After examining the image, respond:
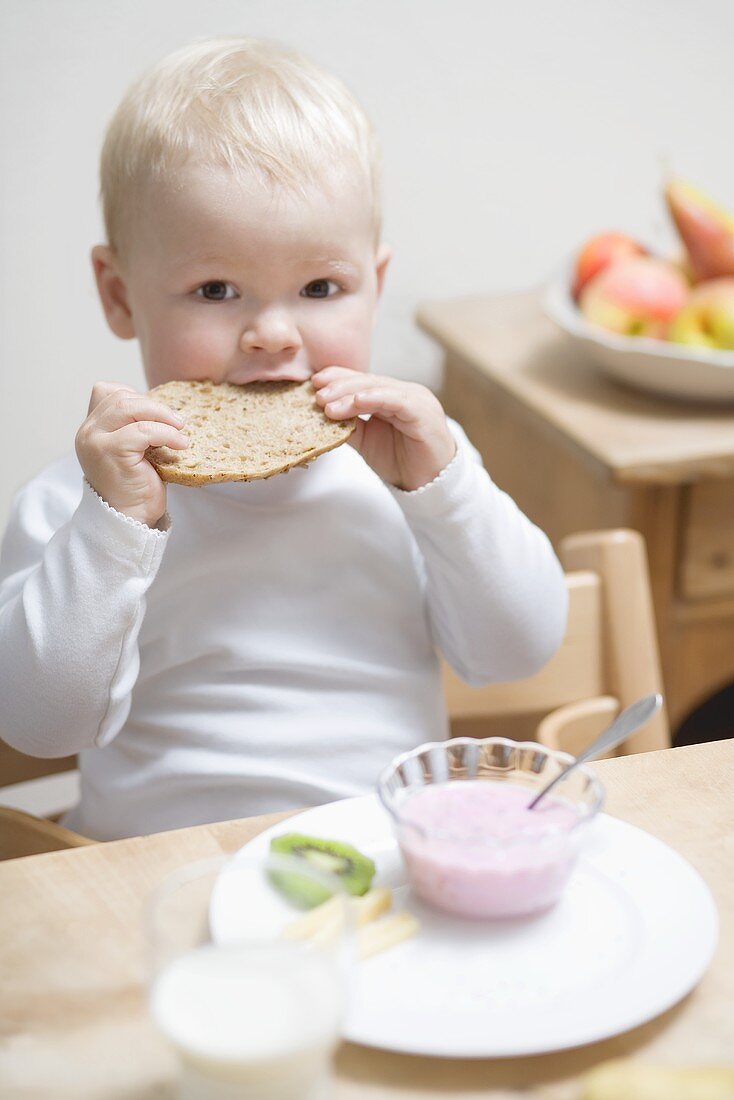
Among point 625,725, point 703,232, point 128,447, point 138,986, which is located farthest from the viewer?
point 703,232

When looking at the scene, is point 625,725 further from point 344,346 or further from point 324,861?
point 344,346

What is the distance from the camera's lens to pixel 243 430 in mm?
1029

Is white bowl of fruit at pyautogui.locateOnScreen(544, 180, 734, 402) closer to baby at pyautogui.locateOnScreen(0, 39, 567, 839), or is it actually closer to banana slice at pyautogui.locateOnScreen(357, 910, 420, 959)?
baby at pyautogui.locateOnScreen(0, 39, 567, 839)

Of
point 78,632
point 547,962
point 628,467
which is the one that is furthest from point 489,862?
point 628,467

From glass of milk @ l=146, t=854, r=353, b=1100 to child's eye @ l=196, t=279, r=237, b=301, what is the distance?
588 mm

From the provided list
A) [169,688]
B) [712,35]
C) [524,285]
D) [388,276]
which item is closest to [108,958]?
[169,688]

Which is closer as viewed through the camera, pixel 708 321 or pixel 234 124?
pixel 234 124

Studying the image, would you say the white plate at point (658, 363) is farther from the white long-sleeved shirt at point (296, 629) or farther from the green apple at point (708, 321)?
the white long-sleeved shirt at point (296, 629)

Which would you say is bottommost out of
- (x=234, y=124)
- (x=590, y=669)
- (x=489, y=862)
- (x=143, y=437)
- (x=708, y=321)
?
(x=590, y=669)

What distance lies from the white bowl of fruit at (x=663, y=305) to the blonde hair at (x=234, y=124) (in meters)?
0.68

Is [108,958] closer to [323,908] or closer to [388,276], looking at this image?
[323,908]

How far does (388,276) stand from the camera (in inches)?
82.3

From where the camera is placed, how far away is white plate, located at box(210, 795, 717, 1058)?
1.96ft

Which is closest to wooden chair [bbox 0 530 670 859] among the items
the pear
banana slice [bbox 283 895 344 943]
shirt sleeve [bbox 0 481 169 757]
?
shirt sleeve [bbox 0 481 169 757]
